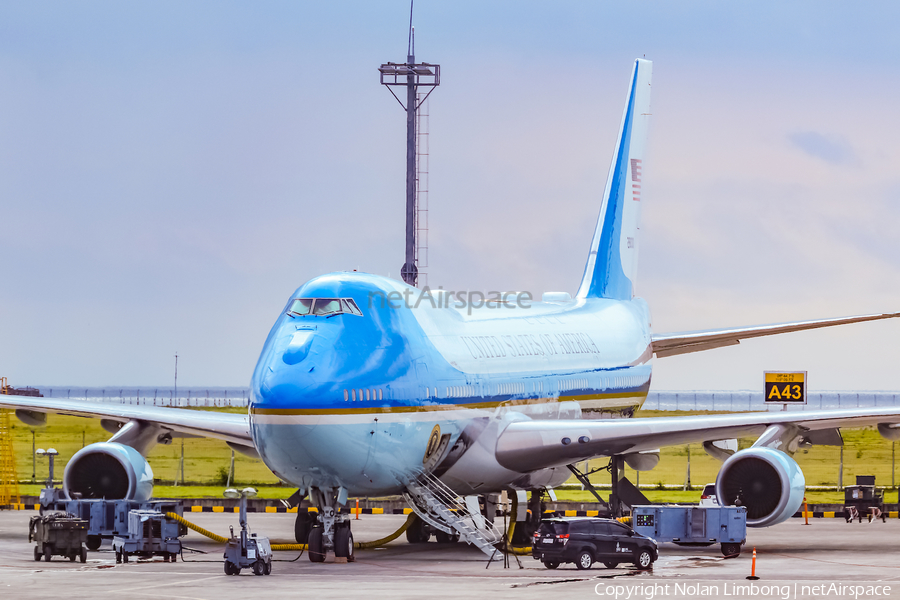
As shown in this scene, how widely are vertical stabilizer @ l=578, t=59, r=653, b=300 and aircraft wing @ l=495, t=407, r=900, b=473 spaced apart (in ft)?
44.7

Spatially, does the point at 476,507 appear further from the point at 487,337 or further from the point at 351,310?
the point at 351,310

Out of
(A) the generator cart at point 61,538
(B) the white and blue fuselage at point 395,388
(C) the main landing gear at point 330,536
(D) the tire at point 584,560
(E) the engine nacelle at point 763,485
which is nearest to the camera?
(B) the white and blue fuselage at point 395,388

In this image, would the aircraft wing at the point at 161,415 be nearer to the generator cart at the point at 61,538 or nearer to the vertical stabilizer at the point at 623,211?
the generator cart at the point at 61,538

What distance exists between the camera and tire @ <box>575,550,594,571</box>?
2906cm

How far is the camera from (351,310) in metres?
29.6

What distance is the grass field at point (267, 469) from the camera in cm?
Result: 5612

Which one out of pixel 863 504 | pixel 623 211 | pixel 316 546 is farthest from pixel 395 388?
pixel 863 504

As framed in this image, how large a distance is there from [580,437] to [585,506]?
1463 centimetres

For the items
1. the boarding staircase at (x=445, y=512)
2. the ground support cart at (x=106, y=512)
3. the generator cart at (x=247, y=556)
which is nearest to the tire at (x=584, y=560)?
the boarding staircase at (x=445, y=512)

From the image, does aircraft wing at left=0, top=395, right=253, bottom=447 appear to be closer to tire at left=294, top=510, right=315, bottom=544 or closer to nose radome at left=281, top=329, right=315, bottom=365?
tire at left=294, top=510, right=315, bottom=544

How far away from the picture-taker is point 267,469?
224 ft

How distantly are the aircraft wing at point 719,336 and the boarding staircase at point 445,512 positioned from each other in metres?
12.8

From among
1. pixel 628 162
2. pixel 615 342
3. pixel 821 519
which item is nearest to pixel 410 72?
pixel 628 162

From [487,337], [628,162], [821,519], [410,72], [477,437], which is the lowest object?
[821,519]
